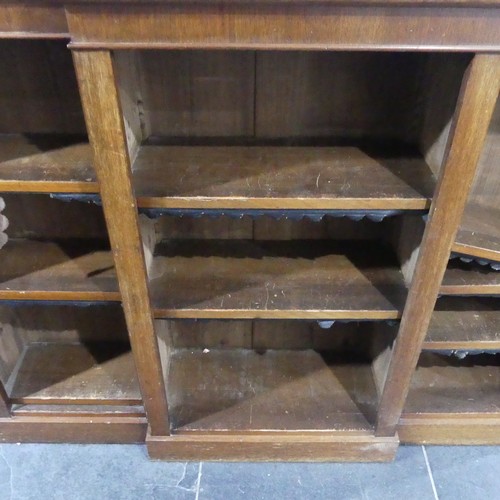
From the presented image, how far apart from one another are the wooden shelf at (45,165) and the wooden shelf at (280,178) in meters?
0.10

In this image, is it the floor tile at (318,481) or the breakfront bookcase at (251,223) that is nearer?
the breakfront bookcase at (251,223)

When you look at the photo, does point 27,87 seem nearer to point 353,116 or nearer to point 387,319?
point 353,116

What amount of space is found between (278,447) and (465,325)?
54 centimetres

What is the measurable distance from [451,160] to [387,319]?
1.21 ft

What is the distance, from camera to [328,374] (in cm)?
136

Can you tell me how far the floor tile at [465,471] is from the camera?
1221mm

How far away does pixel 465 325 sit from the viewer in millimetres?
1136

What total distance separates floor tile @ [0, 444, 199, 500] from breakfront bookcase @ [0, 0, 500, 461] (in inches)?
1.6

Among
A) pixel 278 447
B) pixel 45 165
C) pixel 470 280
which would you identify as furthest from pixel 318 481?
pixel 45 165

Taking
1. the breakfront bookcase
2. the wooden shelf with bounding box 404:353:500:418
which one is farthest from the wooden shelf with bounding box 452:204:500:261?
the wooden shelf with bounding box 404:353:500:418

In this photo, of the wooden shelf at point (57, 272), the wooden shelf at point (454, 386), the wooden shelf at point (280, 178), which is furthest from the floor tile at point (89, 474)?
the wooden shelf at point (280, 178)

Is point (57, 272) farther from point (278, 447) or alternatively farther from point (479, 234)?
point (479, 234)

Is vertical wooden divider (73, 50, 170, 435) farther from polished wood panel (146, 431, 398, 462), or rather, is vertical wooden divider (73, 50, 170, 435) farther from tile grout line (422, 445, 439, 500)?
tile grout line (422, 445, 439, 500)

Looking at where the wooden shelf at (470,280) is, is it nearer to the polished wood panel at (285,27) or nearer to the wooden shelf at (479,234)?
the wooden shelf at (479,234)
